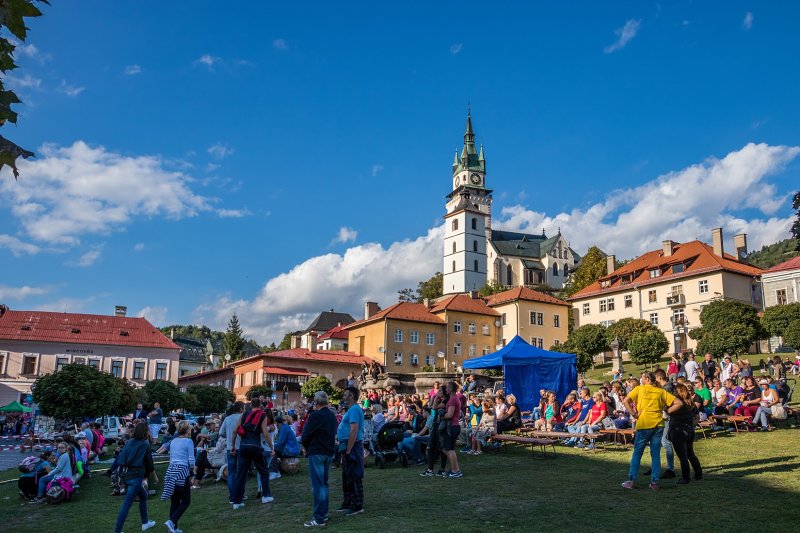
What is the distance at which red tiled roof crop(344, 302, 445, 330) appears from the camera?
206 ft

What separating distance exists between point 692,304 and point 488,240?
213 ft

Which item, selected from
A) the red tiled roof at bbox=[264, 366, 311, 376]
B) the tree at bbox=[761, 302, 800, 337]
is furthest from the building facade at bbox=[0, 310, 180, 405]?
the tree at bbox=[761, 302, 800, 337]

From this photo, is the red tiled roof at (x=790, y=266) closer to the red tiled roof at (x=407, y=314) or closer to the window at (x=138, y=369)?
the red tiled roof at (x=407, y=314)

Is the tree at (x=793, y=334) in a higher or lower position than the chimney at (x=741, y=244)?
lower

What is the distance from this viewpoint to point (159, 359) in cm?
6006

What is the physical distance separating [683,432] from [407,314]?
5309 cm

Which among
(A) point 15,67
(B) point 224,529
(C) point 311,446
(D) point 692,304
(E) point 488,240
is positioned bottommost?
(B) point 224,529

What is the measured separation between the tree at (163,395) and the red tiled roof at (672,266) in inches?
1682

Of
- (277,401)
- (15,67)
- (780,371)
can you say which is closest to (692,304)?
(780,371)

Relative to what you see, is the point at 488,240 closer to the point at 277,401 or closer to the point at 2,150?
the point at 277,401

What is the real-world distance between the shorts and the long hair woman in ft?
12.2

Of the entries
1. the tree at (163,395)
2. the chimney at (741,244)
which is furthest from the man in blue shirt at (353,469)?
the chimney at (741,244)

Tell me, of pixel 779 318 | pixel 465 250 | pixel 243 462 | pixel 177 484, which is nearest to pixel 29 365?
pixel 243 462

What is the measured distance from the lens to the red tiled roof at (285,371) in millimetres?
57531
